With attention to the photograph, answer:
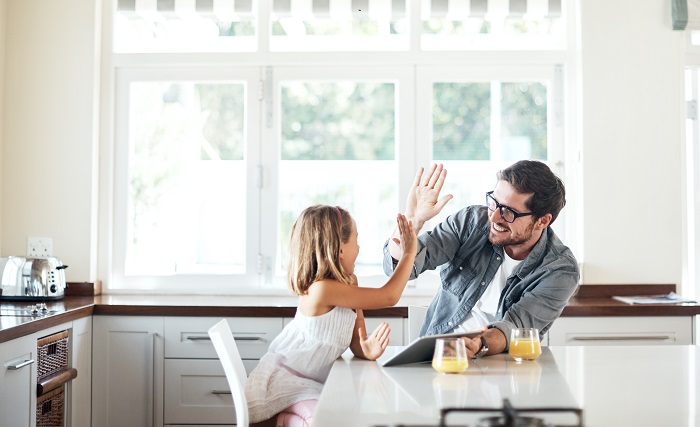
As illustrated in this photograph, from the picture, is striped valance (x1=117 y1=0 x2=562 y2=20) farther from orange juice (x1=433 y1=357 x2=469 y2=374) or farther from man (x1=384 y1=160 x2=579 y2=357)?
orange juice (x1=433 y1=357 x2=469 y2=374)

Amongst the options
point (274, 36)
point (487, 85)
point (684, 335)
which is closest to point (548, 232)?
Answer: point (684, 335)

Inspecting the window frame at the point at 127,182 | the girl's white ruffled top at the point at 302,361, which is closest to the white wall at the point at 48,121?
the window frame at the point at 127,182

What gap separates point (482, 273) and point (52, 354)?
179 cm

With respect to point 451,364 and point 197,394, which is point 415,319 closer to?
point 451,364

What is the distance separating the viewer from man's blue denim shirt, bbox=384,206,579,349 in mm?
2480

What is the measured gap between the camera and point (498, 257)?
2672 millimetres

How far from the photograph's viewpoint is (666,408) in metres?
1.84

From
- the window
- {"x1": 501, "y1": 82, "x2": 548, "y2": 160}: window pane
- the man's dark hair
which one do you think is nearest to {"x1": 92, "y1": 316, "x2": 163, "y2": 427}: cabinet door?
the window

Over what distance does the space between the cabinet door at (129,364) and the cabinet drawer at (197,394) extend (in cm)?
6

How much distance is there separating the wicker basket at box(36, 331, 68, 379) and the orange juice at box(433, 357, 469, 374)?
1.74 metres

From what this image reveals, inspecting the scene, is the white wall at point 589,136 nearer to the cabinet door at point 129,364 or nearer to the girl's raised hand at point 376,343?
the cabinet door at point 129,364

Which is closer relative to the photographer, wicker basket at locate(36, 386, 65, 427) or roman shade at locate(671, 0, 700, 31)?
wicker basket at locate(36, 386, 65, 427)

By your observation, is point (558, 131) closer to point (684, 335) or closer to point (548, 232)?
point (684, 335)

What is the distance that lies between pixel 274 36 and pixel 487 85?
113cm
